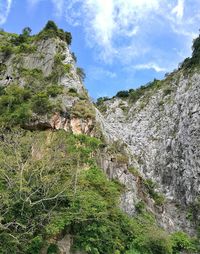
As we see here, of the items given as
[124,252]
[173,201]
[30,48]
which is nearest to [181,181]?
[173,201]

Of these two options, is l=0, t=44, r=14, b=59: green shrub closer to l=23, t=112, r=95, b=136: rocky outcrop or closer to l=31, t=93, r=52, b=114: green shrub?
l=31, t=93, r=52, b=114: green shrub

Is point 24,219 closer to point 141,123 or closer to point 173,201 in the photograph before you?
point 173,201

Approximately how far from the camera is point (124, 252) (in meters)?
21.5

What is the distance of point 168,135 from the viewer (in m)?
41.0

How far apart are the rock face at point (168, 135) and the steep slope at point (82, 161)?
0.39 ft

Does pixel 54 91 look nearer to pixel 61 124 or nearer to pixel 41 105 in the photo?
pixel 41 105

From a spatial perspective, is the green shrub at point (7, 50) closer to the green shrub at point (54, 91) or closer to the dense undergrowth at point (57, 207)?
the green shrub at point (54, 91)

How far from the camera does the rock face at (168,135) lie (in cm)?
3406

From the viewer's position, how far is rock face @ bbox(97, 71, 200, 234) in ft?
112

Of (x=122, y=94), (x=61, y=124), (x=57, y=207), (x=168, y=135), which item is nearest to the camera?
(x=57, y=207)

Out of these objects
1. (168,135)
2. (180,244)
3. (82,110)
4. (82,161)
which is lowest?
(180,244)

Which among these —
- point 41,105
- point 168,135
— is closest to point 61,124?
point 41,105

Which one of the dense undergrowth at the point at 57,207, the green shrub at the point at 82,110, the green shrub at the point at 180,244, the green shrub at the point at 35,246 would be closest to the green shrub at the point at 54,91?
the green shrub at the point at 82,110

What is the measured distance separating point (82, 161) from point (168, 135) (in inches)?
702
